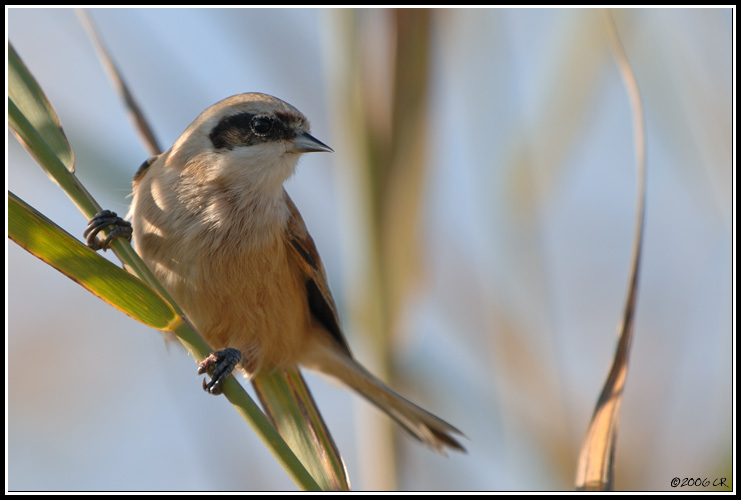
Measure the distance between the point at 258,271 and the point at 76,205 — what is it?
1175 millimetres

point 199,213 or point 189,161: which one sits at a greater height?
point 189,161

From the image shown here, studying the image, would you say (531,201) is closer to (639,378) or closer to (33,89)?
(639,378)

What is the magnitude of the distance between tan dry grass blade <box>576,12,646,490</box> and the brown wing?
1624 millimetres

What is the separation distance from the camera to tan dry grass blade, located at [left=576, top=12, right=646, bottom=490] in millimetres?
1928

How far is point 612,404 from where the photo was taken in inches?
76.3

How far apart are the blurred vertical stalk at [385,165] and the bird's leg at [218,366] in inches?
21.7

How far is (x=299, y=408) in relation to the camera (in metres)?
2.44

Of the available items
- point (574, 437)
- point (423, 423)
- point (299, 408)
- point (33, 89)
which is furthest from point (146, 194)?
point (574, 437)

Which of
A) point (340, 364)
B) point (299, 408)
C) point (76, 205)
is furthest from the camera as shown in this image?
point (340, 364)

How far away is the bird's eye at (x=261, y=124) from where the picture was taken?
122 inches

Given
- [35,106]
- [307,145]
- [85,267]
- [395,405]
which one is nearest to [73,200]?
[85,267]

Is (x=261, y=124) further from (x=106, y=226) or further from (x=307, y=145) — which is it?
(x=106, y=226)

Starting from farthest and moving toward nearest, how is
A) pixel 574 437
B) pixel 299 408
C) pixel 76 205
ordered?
pixel 574 437 < pixel 299 408 < pixel 76 205

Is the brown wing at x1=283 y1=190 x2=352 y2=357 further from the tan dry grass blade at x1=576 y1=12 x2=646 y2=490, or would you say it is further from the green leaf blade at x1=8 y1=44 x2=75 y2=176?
the tan dry grass blade at x1=576 y1=12 x2=646 y2=490
